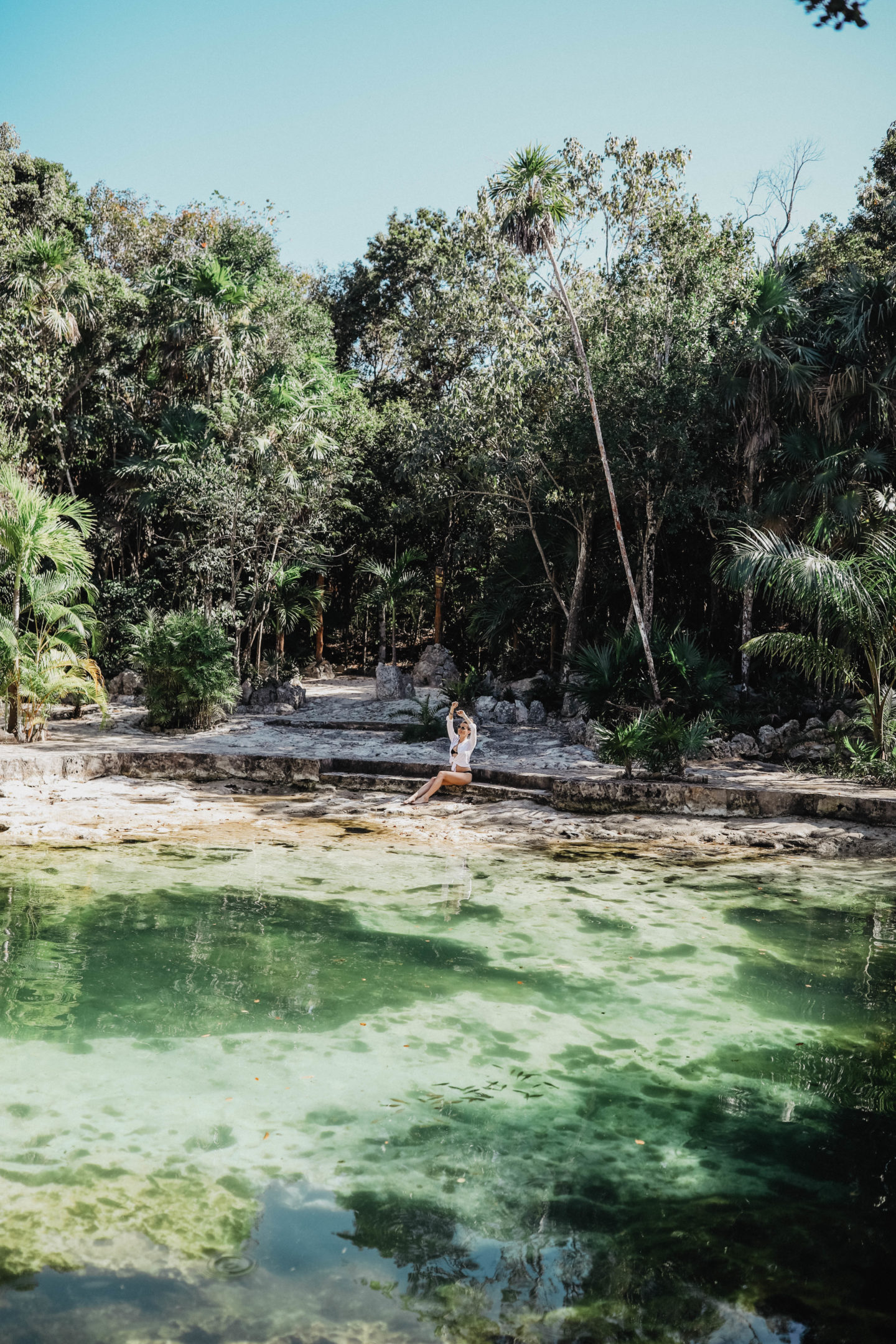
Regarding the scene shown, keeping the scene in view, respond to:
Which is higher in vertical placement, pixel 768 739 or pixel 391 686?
pixel 391 686

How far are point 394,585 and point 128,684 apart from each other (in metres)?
6.26

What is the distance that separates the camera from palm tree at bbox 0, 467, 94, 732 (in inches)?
447

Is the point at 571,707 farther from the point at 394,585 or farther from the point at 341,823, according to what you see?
the point at 341,823

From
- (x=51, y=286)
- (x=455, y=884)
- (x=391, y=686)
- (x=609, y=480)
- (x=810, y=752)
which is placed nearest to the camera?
(x=455, y=884)

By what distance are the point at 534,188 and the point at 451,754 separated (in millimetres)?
8133

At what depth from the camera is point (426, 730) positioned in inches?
536

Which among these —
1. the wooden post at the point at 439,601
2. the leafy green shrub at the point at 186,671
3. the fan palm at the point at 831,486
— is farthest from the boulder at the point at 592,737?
the wooden post at the point at 439,601

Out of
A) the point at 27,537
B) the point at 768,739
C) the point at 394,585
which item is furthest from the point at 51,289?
the point at 768,739

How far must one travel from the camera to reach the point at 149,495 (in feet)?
60.2

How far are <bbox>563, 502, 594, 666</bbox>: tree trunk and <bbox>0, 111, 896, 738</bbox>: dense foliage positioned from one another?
3.3 inches

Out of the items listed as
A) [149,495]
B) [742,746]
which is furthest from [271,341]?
[742,746]

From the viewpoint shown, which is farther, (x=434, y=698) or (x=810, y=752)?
(x=434, y=698)

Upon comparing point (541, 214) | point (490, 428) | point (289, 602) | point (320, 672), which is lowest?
point (320, 672)

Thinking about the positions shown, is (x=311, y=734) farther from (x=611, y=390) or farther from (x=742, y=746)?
(x=611, y=390)
